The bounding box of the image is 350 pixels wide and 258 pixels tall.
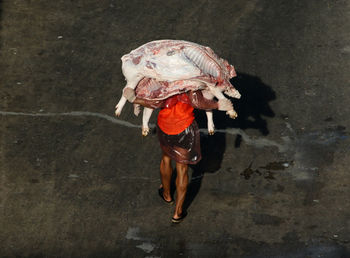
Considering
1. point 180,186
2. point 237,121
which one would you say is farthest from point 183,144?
point 237,121

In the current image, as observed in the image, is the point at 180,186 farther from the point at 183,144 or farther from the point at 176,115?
the point at 176,115

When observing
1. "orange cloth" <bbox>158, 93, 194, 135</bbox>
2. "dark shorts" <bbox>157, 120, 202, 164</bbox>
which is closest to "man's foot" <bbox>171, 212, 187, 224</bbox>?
"dark shorts" <bbox>157, 120, 202, 164</bbox>

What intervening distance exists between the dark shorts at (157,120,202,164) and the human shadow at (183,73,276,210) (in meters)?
0.74

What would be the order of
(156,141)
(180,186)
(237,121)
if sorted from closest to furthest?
(180,186), (156,141), (237,121)

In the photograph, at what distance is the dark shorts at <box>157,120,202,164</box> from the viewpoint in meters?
7.32

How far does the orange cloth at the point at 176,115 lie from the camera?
23.0 ft

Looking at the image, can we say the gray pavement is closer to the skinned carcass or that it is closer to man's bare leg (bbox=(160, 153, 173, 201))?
man's bare leg (bbox=(160, 153, 173, 201))

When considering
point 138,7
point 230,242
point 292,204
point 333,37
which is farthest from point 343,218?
point 138,7

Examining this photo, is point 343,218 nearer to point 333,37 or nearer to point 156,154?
point 156,154

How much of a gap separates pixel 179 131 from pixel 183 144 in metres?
0.17

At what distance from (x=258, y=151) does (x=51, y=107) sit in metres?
2.94

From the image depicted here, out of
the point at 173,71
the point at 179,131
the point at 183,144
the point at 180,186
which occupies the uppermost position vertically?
the point at 173,71

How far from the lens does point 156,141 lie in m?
8.80

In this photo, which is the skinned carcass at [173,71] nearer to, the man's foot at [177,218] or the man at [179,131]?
the man at [179,131]
